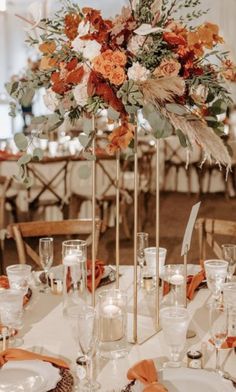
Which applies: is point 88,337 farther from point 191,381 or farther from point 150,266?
point 150,266

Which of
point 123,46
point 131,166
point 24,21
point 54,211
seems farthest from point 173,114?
point 131,166

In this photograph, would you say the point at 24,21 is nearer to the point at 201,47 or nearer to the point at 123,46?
the point at 123,46

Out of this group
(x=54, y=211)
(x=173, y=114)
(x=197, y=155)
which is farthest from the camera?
(x=197, y=155)

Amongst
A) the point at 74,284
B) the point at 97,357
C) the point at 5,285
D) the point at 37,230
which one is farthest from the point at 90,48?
the point at 37,230

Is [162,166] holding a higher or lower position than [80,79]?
lower

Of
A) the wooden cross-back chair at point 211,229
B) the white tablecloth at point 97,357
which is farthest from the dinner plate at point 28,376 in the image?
the wooden cross-back chair at point 211,229

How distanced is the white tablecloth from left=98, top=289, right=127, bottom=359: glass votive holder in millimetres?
35

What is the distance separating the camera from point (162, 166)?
8109 mm

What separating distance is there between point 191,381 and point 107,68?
71cm

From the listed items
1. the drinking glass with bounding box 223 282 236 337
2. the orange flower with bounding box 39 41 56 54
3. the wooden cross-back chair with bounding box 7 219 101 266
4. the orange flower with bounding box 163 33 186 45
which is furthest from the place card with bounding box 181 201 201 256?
the wooden cross-back chair with bounding box 7 219 101 266

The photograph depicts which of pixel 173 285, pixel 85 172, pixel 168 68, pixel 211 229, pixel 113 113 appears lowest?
pixel 211 229

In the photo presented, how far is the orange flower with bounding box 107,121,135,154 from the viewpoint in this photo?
1.54m

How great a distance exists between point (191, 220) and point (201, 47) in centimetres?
42

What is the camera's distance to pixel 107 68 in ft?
4.59
